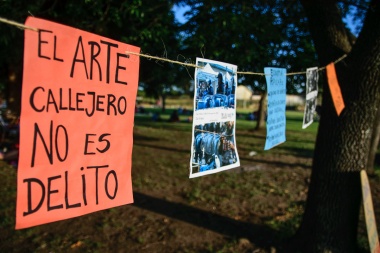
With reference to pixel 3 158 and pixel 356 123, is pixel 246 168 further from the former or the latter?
pixel 3 158

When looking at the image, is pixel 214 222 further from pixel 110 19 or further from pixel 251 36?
pixel 251 36

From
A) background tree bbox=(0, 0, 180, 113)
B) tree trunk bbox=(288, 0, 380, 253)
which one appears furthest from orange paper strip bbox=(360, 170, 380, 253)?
background tree bbox=(0, 0, 180, 113)

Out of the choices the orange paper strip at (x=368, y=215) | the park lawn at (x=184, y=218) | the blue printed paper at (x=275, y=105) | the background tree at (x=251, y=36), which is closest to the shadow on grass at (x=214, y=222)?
the park lawn at (x=184, y=218)

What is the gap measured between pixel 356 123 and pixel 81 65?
9.26 ft

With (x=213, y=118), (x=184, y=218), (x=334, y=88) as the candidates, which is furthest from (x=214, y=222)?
(x=213, y=118)

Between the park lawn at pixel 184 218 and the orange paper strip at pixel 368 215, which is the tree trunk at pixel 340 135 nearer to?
the orange paper strip at pixel 368 215

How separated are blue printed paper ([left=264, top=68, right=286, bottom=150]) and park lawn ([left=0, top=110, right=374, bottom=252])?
136 centimetres

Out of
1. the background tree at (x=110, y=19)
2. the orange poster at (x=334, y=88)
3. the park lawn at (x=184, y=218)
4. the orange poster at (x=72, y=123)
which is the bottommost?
the park lawn at (x=184, y=218)

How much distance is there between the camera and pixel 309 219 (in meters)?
3.66

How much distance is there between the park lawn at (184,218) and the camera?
3744 millimetres

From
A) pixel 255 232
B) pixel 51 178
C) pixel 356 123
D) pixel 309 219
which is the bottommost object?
pixel 255 232

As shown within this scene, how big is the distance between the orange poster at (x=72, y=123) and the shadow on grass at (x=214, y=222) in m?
2.42

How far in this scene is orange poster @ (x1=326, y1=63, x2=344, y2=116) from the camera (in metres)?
3.31

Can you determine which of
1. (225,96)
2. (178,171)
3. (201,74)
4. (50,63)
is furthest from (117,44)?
→ (178,171)
